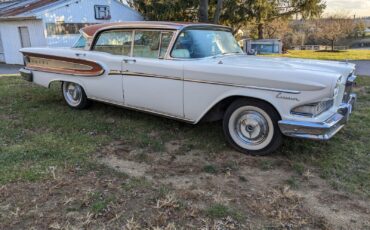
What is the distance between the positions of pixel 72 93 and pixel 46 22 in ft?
39.6

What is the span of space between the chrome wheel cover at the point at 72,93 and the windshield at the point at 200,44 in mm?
2321

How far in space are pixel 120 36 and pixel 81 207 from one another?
3111 millimetres

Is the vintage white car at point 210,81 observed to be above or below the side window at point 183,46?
below

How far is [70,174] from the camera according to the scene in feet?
12.5

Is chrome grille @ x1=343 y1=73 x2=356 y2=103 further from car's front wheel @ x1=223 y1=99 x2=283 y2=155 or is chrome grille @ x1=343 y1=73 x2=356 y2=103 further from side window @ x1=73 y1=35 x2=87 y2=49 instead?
side window @ x1=73 y1=35 x2=87 y2=49

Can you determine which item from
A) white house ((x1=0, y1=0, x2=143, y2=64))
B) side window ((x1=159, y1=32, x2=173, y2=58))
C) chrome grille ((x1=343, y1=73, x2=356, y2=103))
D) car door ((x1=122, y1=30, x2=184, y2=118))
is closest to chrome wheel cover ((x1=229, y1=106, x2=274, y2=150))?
car door ((x1=122, y1=30, x2=184, y2=118))

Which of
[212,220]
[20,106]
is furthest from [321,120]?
[20,106]

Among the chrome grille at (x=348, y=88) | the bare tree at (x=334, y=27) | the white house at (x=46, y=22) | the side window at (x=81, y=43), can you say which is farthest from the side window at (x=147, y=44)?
the bare tree at (x=334, y=27)

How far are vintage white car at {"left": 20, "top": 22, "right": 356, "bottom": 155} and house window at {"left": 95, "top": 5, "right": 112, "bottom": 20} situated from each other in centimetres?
1400

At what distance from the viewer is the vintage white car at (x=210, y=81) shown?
Result: 3.88 meters

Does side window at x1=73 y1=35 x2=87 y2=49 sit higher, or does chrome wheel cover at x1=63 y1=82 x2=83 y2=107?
side window at x1=73 y1=35 x2=87 y2=49

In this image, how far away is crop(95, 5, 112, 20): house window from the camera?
758 inches

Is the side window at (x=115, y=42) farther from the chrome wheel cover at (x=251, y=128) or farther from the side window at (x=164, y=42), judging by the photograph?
the chrome wheel cover at (x=251, y=128)

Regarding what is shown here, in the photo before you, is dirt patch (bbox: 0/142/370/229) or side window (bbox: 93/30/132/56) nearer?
dirt patch (bbox: 0/142/370/229)
